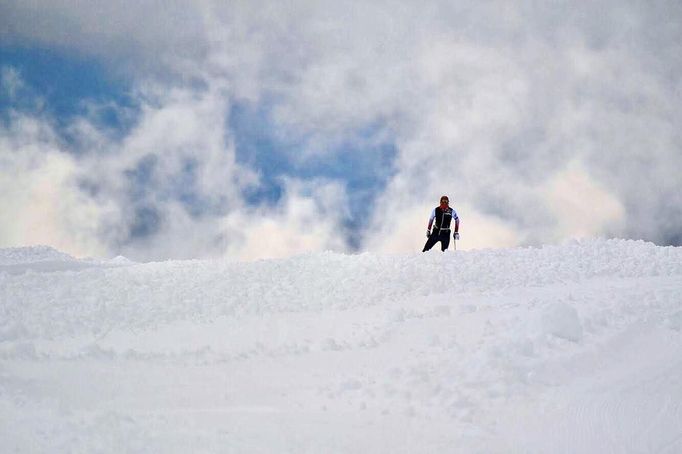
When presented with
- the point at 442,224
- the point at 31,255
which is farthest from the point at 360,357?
the point at 31,255

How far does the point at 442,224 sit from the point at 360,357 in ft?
34.4

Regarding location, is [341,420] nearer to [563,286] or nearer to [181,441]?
[181,441]

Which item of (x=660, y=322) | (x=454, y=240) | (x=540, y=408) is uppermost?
(x=454, y=240)

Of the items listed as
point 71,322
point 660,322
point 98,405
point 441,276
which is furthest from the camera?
point 441,276

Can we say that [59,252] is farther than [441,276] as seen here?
Yes

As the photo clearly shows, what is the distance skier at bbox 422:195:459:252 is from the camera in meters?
19.8

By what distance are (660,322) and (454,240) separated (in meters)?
9.78

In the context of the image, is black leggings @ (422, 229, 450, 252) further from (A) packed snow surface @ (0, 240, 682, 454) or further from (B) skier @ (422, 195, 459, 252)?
(A) packed snow surface @ (0, 240, 682, 454)

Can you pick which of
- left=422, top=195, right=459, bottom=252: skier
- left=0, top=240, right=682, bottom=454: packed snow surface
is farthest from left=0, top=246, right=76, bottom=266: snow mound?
left=422, top=195, right=459, bottom=252: skier

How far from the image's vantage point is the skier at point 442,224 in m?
19.8

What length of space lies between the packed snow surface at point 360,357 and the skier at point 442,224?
372cm

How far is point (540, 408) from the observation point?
7.96 metres

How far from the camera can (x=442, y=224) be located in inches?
781

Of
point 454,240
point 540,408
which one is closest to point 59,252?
point 454,240
